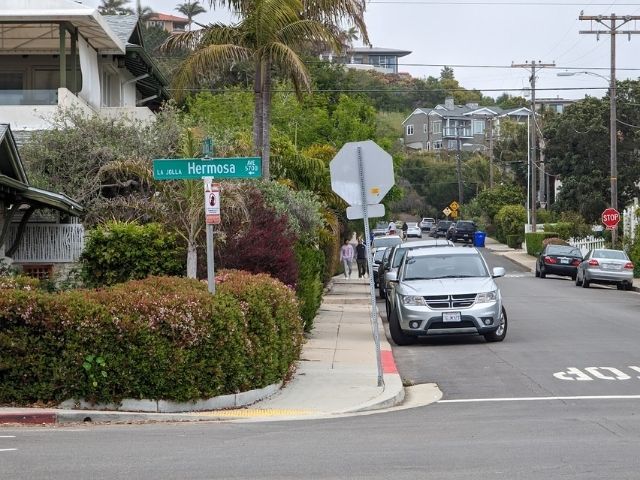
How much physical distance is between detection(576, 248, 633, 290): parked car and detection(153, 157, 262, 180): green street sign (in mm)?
29781

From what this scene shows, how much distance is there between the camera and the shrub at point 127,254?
19.2 meters

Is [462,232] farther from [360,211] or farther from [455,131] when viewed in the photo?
[360,211]

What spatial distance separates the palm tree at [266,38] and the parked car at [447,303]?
199 inches

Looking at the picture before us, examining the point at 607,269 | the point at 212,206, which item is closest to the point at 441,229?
the point at 607,269

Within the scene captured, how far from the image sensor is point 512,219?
8144cm

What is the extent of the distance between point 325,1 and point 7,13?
802 cm

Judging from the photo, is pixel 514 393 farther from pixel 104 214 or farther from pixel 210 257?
pixel 104 214

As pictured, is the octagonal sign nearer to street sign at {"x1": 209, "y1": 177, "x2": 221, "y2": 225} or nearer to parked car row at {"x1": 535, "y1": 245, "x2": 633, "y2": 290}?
street sign at {"x1": 209, "y1": 177, "x2": 221, "y2": 225}

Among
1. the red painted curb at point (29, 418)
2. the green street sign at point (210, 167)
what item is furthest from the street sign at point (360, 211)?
the red painted curb at point (29, 418)

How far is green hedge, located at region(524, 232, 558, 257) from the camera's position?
6547 centimetres

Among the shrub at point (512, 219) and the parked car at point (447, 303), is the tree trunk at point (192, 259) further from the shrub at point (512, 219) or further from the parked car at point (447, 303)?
the shrub at point (512, 219)

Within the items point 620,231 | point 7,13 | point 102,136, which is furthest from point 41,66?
point 620,231

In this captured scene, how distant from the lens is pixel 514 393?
14641 mm

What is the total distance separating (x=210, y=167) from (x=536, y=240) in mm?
55218
